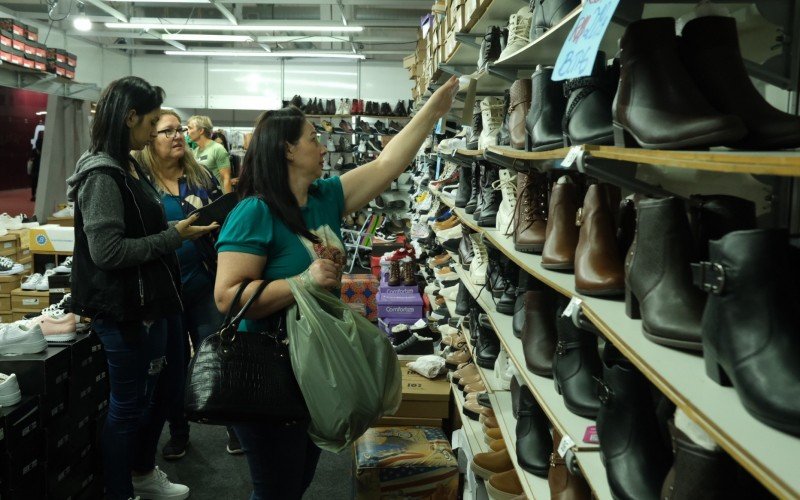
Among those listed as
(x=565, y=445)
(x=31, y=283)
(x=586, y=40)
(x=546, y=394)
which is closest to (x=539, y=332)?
(x=546, y=394)

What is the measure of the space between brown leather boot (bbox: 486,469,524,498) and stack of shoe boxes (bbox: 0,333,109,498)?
1803 millimetres

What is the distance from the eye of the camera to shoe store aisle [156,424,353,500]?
3248 mm

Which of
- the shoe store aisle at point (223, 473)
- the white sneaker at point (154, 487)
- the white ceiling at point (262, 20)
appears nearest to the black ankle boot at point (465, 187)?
the shoe store aisle at point (223, 473)

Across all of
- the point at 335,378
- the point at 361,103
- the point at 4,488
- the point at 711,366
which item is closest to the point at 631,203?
the point at 711,366

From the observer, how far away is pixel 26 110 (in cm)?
845

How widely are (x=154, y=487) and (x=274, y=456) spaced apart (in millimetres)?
1420

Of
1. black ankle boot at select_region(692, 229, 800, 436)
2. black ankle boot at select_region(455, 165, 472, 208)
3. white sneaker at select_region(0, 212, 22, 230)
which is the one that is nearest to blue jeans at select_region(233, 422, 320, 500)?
→ black ankle boot at select_region(692, 229, 800, 436)

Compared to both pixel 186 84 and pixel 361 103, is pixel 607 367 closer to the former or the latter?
pixel 361 103

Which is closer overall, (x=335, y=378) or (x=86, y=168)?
(x=335, y=378)

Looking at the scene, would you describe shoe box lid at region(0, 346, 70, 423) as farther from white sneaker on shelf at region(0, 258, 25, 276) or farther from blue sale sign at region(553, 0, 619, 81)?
white sneaker on shelf at region(0, 258, 25, 276)

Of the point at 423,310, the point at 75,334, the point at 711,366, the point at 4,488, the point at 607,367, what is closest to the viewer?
the point at 711,366

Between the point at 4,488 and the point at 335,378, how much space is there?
149cm

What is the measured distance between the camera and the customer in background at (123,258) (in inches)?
95.8

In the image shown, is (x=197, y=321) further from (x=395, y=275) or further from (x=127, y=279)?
(x=395, y=275)
